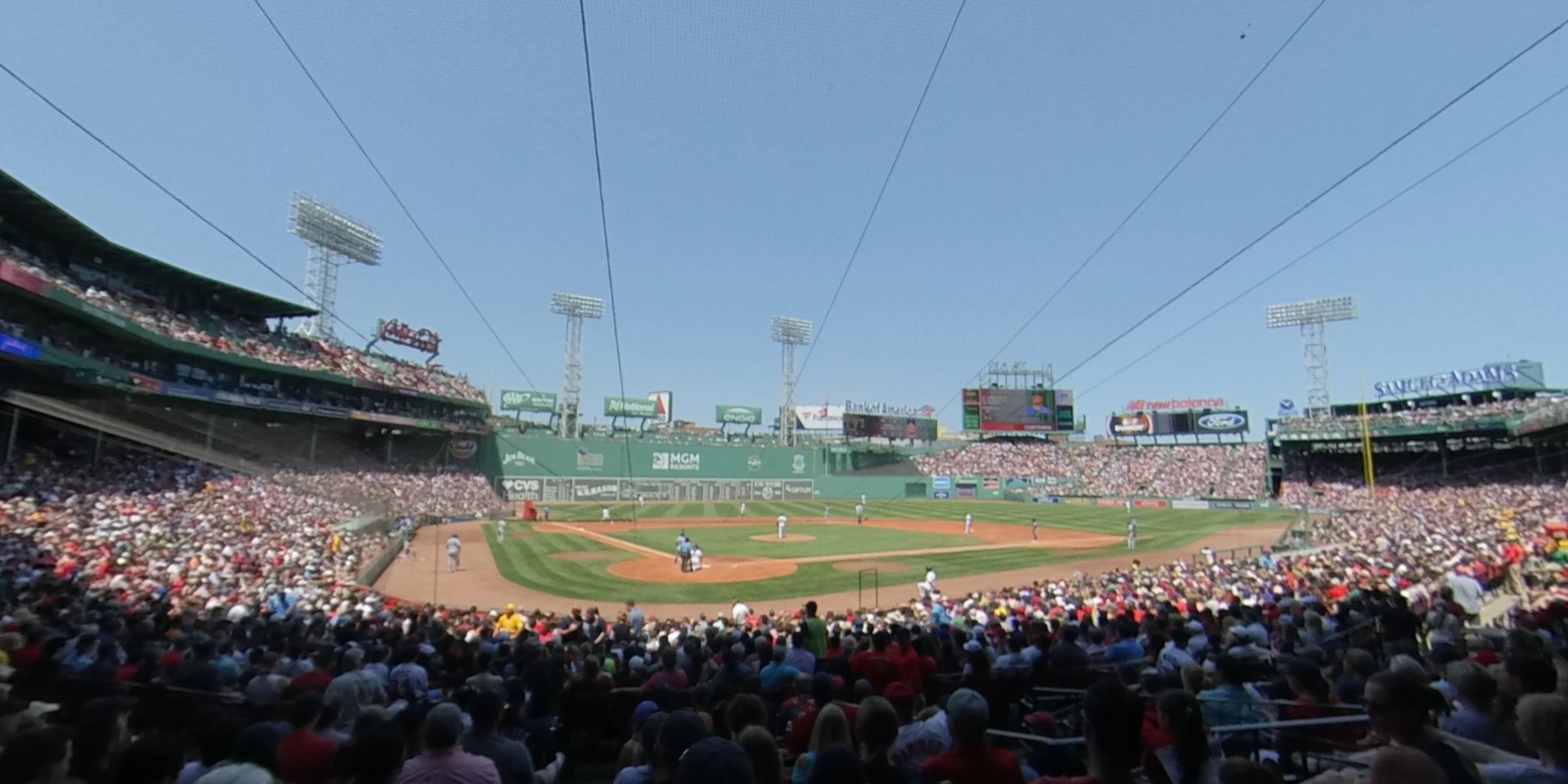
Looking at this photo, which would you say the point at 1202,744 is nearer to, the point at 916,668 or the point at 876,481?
the point at 916,668

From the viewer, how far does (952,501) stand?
215ft

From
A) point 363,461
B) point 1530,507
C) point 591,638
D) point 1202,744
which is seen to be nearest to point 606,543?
point 591,638

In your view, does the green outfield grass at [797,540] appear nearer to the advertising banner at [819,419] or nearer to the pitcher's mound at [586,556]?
the pitcher's mound at [586,556]

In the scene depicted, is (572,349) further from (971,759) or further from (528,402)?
(971,759)

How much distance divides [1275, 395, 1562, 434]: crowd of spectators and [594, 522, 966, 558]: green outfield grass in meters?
31.9

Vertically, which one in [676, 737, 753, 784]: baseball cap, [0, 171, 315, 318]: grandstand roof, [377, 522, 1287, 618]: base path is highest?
[0, 171, 315, 318]: grandstand roof

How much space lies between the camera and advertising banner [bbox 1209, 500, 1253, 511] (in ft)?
173

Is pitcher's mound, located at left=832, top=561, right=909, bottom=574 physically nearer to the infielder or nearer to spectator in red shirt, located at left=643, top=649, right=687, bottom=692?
the infielder

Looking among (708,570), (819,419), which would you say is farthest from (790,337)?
(708,570)

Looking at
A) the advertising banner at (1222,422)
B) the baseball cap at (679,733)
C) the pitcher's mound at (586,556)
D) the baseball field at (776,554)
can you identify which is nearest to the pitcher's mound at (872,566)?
the baseball field at (776,554)

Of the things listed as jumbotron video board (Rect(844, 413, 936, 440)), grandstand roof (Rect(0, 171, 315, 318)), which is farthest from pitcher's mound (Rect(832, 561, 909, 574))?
jumbotron video board (Rect(844, 413, 936, 440))

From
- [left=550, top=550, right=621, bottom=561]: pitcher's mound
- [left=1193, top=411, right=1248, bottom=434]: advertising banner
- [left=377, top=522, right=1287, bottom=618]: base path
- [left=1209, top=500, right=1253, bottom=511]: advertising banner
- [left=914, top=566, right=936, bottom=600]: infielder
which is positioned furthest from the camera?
[left=1193, top=411, right=1248, bottom=434]: advertising banner

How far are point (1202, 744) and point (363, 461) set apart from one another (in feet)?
175

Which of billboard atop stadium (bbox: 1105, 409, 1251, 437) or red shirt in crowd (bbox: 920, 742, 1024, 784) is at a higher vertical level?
billboard atop stadium (bbox: 1105, 409, 1251, 437)
